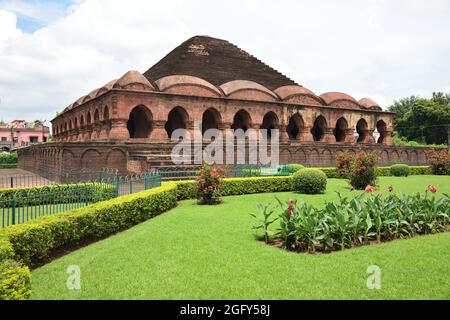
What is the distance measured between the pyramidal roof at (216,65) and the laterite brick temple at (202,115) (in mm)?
80

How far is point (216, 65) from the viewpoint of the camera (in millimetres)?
24734

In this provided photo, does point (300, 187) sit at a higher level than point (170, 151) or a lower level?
lower

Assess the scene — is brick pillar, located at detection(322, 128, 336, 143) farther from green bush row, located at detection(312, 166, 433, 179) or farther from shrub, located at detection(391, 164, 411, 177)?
shrub, located at detection(391, 164, 411, 177)

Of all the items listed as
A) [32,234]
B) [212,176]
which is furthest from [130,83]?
[32,234]

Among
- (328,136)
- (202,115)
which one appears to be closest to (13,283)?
(202,115)

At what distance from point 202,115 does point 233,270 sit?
54.7 feet

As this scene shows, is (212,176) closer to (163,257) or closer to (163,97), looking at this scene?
(163,257)

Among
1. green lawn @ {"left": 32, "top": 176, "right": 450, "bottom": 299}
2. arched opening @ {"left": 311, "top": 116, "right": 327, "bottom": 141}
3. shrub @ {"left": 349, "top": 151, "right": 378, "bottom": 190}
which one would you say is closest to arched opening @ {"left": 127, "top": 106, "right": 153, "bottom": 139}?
shrub @ {"left": 349, "top": 151, "right": 378, "bottom": 190}

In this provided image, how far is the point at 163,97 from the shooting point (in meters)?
19.2

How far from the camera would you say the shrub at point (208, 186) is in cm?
1021

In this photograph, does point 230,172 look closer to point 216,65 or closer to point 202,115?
point 202,115

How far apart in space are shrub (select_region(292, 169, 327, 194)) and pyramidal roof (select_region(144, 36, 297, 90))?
12.7 m

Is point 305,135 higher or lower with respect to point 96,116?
lower

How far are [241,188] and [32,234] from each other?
8.26 meters
